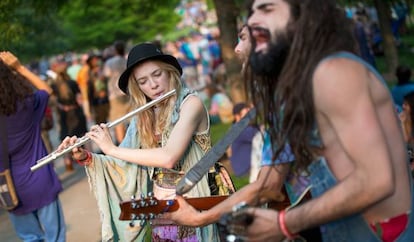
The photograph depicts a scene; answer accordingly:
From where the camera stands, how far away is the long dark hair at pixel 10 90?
4.89 meters

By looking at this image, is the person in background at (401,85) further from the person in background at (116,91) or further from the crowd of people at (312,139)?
the crowd of people at (312,139)

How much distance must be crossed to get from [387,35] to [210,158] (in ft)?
45.0

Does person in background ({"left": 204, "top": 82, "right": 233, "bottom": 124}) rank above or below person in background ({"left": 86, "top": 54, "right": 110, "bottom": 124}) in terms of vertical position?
below

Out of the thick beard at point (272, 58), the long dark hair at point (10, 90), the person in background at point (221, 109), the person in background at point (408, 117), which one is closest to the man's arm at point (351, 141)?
the thick beard at point (272, 58)

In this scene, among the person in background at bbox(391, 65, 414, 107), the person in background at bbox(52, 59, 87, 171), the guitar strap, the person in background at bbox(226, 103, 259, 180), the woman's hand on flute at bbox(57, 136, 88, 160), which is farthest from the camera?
the person in background at bbox(52, 59, 87, 171)

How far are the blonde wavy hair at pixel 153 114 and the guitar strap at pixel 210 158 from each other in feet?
3.18

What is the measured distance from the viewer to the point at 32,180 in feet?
16.5

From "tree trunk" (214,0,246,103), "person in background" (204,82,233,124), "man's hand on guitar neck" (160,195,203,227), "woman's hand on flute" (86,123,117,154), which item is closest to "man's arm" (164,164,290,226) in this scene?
"man's hand on guitar neck" (160,195,203,227)

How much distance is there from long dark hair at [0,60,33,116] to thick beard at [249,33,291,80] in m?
3.09

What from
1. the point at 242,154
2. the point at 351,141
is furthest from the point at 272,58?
the point at 242,154

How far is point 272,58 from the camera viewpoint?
2115mm

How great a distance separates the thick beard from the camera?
6.85 feet

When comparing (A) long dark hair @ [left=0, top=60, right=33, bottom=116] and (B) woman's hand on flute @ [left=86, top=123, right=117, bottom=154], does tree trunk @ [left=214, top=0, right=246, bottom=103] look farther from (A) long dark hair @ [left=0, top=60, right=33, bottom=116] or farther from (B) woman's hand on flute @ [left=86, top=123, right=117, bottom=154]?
(B) woman's hand on flute @ [left=86, top=123, right=117, bottom=154]

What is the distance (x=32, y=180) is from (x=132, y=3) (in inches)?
219
